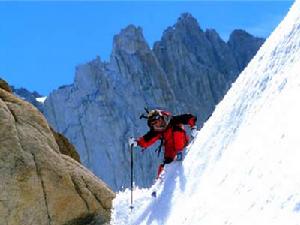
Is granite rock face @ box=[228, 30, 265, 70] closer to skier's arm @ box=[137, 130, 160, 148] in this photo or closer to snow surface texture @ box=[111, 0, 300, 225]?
skier's arm @ box=[137, 130, 160, 148]

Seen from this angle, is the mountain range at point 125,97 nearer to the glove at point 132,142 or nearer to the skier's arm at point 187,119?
the glove at point 132,142

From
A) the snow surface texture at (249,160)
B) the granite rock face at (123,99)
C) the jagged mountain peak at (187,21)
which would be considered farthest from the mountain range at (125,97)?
the snow surface texture at (249,160)

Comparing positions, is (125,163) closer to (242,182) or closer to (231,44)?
(231,44)

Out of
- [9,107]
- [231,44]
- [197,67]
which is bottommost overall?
[9,107]

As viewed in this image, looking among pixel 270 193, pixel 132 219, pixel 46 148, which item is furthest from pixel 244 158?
pixel 46 148

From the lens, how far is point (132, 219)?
9.40 m

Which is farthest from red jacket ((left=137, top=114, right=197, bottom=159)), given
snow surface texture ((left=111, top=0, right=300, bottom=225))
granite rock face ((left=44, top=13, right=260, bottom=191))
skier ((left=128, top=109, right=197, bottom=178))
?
granite rock face ((left=44, top=13, right=260, bottom=191))

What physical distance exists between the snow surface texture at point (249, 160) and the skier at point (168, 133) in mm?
830

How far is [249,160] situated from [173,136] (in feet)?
12.8

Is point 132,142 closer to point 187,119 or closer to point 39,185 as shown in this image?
point 187,119

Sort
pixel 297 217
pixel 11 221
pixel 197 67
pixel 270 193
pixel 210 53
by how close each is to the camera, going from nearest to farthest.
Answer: pixel 297 217, pixel 270 193, pixel 11 221, pixel 197 67, pixel 210 53

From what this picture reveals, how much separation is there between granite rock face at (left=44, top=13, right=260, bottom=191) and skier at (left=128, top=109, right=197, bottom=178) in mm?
61209

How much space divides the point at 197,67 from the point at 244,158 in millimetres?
84939

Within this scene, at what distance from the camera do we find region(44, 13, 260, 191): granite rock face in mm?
73312
